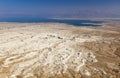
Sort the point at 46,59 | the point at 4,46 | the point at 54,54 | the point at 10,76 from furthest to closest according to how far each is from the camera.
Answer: the point at 4,46
the point at 54,54
the point at 46,59
the point at 10,76

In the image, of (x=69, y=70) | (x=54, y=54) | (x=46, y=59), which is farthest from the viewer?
(x=54, y=54)

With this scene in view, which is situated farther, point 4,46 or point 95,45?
point 95,45

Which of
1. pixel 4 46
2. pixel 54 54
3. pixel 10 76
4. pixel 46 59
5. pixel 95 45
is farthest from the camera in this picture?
pixel 95 45

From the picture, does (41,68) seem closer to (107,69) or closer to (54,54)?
(54,54)

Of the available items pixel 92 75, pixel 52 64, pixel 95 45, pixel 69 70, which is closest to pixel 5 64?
pixel 52 64

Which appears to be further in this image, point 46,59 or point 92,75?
point 46,59

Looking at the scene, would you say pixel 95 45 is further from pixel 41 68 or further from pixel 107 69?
pixel 41 68

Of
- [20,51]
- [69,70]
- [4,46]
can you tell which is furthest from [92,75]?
[4,46]

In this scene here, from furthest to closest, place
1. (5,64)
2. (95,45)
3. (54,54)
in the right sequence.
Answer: (95,45), (54,54), (5,64)
